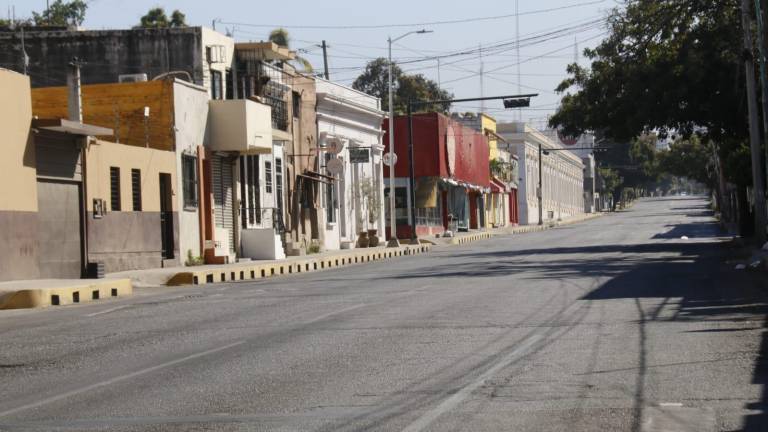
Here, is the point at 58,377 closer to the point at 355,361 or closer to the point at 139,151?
the point at 355,361

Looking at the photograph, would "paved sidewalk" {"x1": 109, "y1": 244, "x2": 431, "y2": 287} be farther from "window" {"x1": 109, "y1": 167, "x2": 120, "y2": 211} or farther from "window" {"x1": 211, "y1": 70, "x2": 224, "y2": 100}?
"window" {"x1": 211, "y1": 70, "x2": 224, "y2": 100}

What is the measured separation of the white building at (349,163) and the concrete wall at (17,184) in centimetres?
2282

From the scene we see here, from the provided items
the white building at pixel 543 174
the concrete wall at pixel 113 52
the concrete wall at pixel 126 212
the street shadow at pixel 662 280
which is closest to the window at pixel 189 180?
the concrete wall at pixel 126 212

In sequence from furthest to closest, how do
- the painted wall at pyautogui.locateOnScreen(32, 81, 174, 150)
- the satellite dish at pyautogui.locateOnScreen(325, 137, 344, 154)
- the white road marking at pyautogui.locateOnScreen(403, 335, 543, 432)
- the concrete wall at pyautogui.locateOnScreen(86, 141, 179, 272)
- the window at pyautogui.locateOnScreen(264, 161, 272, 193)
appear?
the satellite dish at pyautogui.locateOnScreen(325, 137, 344, 154), the window at pyautogui.locateOnScreen(264, 161, 272, 193), the painted wall at pyautogui.locateOnScreen(32, 81, 174, 150), the concrete wall at pyautogui.locateOnScreen(86, 141, 179, 272), the white road marking at pyautogui.locateOnScreen(403, 335, 543, 432)

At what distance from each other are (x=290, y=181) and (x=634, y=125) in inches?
543

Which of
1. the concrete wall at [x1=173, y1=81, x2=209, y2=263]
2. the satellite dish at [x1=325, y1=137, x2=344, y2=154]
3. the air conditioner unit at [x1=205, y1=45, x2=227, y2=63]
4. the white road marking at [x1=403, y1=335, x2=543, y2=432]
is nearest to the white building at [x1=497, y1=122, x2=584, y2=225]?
the satellite dish at [x1=325, y1=137, x2=344, y2=154]

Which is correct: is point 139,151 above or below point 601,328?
above

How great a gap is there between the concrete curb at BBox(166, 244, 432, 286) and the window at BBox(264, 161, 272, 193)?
Result: 12.0 ft

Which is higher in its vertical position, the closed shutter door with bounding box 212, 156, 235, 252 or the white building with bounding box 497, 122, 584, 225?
the white building with bounding box 497, 122, 584, 225

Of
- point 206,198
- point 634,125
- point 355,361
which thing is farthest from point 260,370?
point 634,125

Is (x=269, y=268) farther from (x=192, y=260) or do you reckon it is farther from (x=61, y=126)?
(x=61, y=126)

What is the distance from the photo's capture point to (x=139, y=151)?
35.0m

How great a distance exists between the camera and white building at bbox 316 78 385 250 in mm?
53312

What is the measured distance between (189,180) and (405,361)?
2739 centimetres
